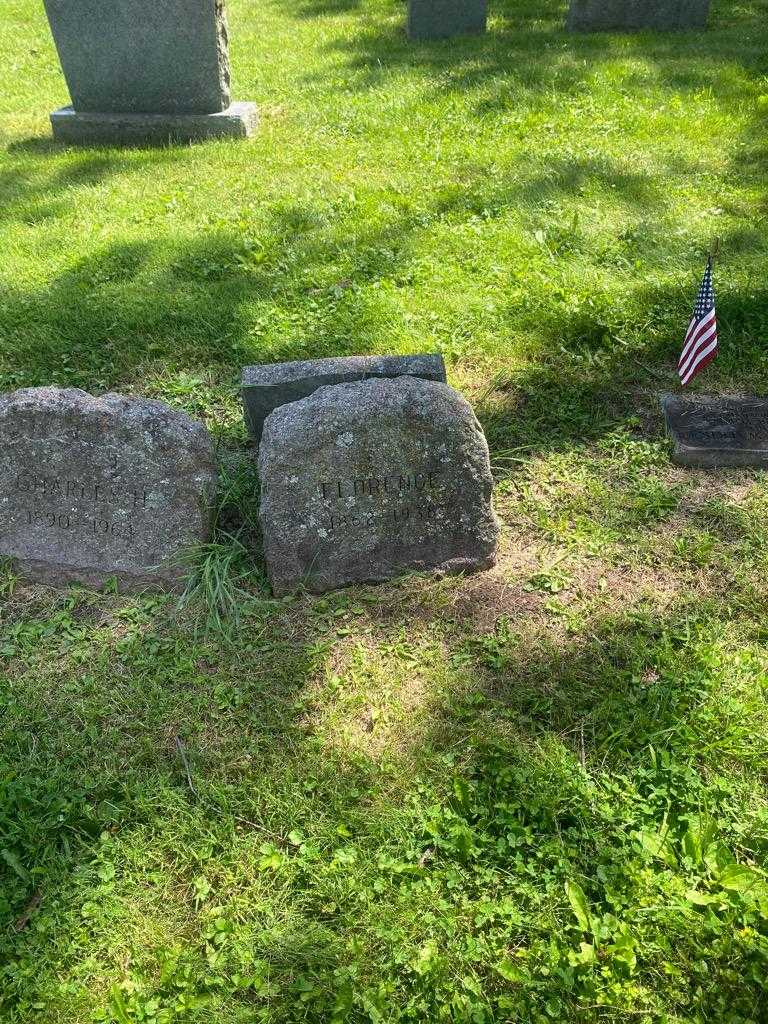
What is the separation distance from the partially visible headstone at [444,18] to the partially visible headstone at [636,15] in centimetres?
117

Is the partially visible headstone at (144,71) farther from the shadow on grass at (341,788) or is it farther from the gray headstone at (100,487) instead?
the shadow on grass at (341,788)

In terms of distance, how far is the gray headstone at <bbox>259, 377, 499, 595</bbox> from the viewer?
3195 millimetres

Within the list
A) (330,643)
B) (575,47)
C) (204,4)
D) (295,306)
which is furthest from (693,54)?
(330,643)

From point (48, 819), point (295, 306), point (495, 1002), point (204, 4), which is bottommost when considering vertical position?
point (495, 1002)

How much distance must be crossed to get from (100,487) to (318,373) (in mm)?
1117

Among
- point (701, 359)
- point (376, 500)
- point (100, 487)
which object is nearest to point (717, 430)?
point (701, 359)

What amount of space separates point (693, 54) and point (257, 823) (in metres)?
9.79

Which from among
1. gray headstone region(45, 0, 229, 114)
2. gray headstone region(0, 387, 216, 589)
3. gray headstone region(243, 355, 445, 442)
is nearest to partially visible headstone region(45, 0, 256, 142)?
gray headstone region(45, 0, 229, 114)

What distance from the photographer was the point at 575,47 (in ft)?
30.1

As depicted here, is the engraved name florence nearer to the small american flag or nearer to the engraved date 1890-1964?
the engraved date 1890-1964

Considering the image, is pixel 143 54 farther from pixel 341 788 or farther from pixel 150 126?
pixel 341 788

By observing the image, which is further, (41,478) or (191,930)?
(41,478)

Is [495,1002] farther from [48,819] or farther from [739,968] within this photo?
[48,819]

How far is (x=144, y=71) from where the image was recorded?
23.7ft
